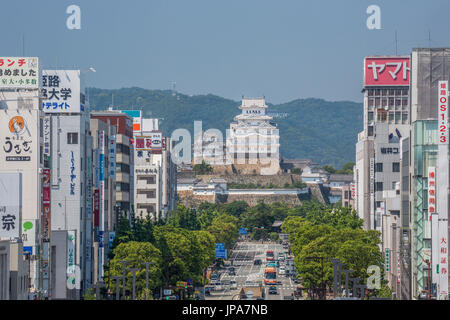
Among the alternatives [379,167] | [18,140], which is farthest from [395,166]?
[18,140]

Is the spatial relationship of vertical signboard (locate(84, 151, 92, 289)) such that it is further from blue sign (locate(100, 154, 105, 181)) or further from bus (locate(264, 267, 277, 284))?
bus (locate(264, 267, 277, 284))

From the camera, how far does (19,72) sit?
228 feet

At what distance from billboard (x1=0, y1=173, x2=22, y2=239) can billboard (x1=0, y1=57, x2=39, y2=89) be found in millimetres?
15202

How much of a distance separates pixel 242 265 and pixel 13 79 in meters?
83.0

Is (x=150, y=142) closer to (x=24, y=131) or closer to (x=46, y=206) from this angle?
(x=46, y=206)

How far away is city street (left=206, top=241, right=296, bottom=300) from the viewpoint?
96.3m

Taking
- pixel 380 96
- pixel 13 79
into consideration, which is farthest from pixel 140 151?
pixel 13 79

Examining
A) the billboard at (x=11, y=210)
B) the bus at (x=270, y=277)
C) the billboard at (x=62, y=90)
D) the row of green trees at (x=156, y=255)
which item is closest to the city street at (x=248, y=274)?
the bus at (x=270, y=277)

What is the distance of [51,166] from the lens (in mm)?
78250

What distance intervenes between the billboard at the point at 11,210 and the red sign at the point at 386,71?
113 m

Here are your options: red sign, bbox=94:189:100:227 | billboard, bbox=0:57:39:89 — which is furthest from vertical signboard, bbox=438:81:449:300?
red sign, bbox=94:189:100:227

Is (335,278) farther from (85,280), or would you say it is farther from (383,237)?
(383,237)

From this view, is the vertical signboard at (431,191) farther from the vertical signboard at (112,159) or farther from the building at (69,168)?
the vertical signboard at (112,159)

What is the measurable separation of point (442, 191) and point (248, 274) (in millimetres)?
63716
